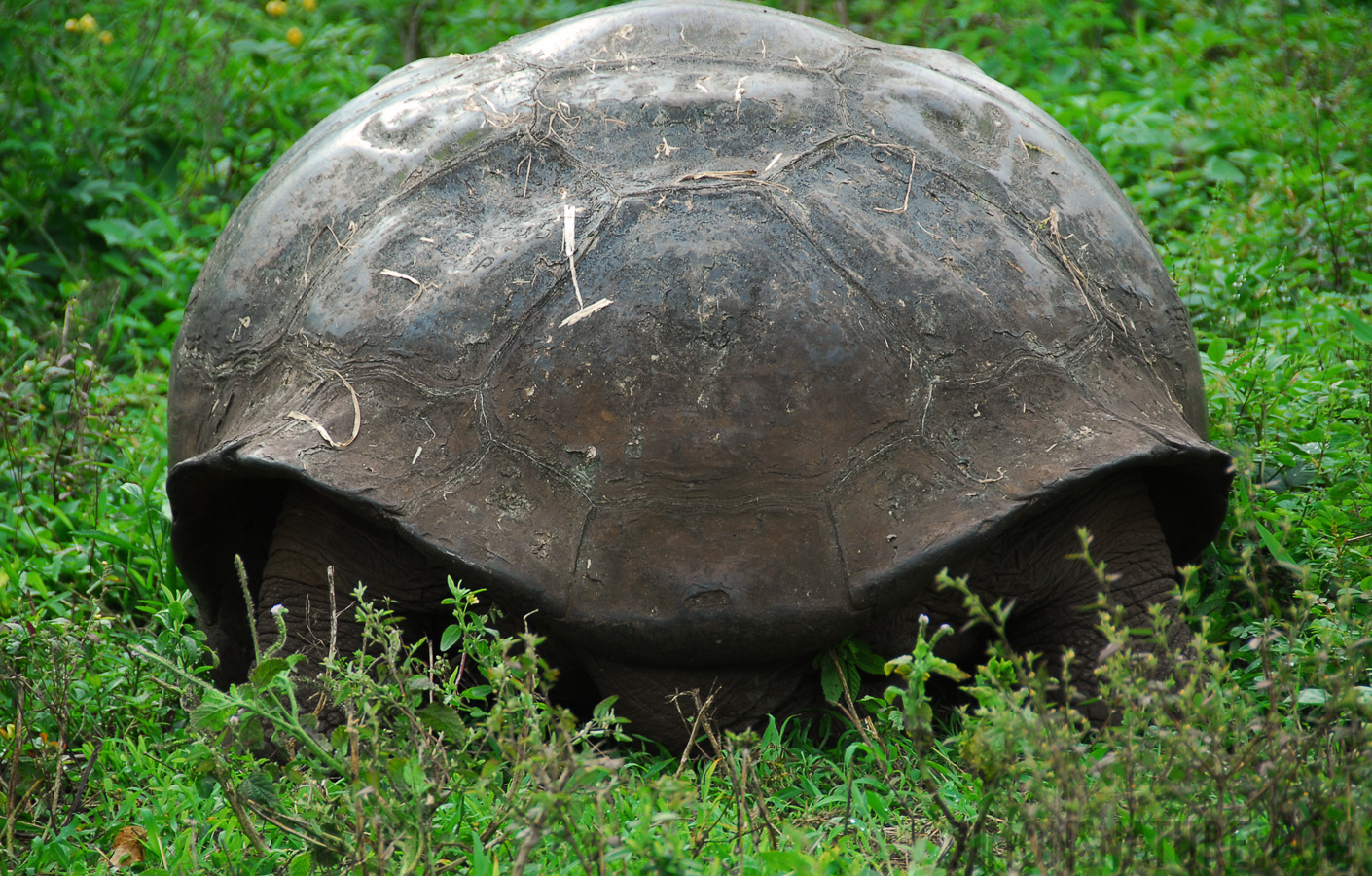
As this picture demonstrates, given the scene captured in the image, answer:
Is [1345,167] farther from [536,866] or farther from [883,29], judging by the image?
[536,866]

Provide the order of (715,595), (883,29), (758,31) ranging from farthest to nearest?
(883,29) < (758,31) < (715,595)

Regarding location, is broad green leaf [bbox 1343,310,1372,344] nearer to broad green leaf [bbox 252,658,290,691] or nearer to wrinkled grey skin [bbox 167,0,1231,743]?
wrinkled grey skin [bbox 167,0,1231,743]

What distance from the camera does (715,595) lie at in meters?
2.38

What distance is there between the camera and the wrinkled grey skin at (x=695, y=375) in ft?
7.85

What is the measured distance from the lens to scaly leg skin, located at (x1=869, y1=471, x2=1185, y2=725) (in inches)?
106

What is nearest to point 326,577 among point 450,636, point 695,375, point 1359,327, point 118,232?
point 450,636

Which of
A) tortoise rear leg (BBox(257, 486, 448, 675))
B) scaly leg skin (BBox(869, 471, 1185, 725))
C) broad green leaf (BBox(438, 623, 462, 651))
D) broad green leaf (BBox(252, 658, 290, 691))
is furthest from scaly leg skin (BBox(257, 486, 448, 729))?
scaly leg skin (BBox(869, 471, 1185, 725))

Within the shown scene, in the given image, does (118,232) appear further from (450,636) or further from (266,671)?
(266,671)

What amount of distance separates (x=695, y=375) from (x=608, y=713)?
72cm

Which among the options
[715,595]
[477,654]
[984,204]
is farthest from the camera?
[984,204]

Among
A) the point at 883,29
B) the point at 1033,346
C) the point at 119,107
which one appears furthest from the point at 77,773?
the point at 883,29

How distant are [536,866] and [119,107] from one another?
15.2ft

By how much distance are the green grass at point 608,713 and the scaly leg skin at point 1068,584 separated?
189 mm

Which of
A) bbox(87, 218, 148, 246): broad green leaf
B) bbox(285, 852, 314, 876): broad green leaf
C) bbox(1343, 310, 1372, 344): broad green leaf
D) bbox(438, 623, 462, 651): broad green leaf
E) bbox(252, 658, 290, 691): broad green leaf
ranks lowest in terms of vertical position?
bbox(87, 218, 148, 246): broad green leaf
